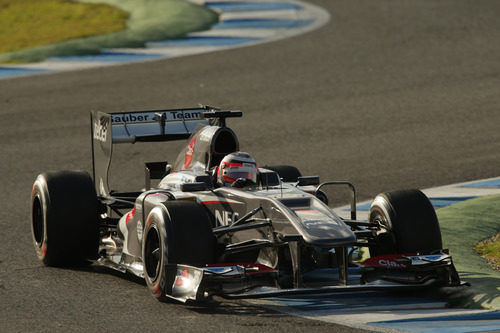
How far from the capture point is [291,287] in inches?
309

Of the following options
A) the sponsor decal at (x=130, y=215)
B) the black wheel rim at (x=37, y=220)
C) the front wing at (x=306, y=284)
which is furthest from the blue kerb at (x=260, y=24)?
the front wing at (x=306, y=284)

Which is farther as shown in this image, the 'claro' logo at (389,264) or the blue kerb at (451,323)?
the 'claro' logo at (389,264)

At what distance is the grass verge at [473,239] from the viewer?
24.9 ft

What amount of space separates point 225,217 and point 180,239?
83 cm

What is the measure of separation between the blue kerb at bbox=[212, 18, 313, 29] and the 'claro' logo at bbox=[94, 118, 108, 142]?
41.7ft

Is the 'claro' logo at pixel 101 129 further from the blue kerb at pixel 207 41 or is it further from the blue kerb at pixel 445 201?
the blue kerb at pixel 207 41

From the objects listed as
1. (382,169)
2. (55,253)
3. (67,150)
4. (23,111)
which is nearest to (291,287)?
(55,253)

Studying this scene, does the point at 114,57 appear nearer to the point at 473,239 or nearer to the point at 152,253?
the point at 473,239

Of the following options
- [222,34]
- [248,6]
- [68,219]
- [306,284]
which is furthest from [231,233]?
[248,6]

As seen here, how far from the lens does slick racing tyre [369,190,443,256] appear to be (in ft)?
26.7

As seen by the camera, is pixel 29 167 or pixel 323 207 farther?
pixel 29 167

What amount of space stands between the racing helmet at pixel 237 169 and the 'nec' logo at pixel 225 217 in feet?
1.09

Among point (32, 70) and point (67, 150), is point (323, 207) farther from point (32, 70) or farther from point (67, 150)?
point (32, 70)

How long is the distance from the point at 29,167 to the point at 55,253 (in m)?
4.55
